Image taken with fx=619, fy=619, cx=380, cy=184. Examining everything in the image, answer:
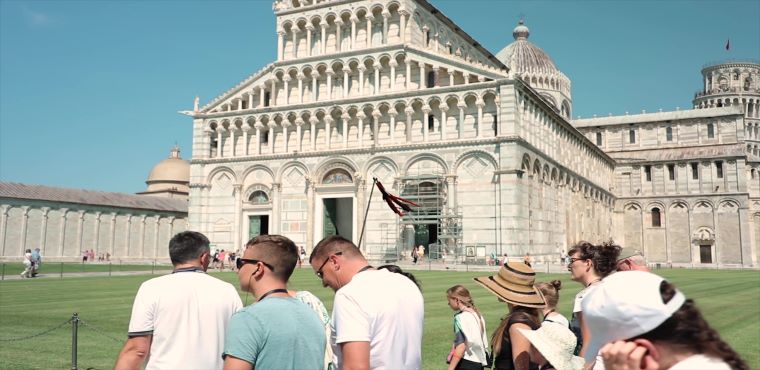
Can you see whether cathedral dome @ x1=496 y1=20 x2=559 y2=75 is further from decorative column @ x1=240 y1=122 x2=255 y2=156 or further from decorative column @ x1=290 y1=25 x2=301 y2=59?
decorative column @ x1=240 y1=122 x2=255 y2=156

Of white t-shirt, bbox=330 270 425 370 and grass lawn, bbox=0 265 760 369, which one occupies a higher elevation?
white t-shirt, bbox=330 270 425 370

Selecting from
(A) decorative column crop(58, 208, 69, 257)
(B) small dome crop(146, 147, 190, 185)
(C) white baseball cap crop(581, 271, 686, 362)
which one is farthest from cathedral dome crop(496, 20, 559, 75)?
(C) white baseball cap crop(581, 271, 686, 362)

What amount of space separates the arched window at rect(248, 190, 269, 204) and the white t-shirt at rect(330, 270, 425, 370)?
45.3 m

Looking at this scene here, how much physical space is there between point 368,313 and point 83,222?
194 feet

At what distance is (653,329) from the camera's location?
2.39m

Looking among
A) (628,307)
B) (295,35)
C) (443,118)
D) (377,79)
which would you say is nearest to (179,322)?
(628,307)

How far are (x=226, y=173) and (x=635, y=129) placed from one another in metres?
51.8

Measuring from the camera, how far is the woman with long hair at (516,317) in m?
5.18

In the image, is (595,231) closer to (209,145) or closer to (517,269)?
(209,145)

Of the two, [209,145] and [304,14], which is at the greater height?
[304,14]

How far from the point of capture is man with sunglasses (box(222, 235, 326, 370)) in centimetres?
395

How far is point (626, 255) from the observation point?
657 cm

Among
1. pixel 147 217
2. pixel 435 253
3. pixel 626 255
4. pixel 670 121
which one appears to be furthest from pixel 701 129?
pixel 626 255

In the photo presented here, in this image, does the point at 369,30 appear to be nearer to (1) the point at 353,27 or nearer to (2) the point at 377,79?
(1) the point at 353,27
